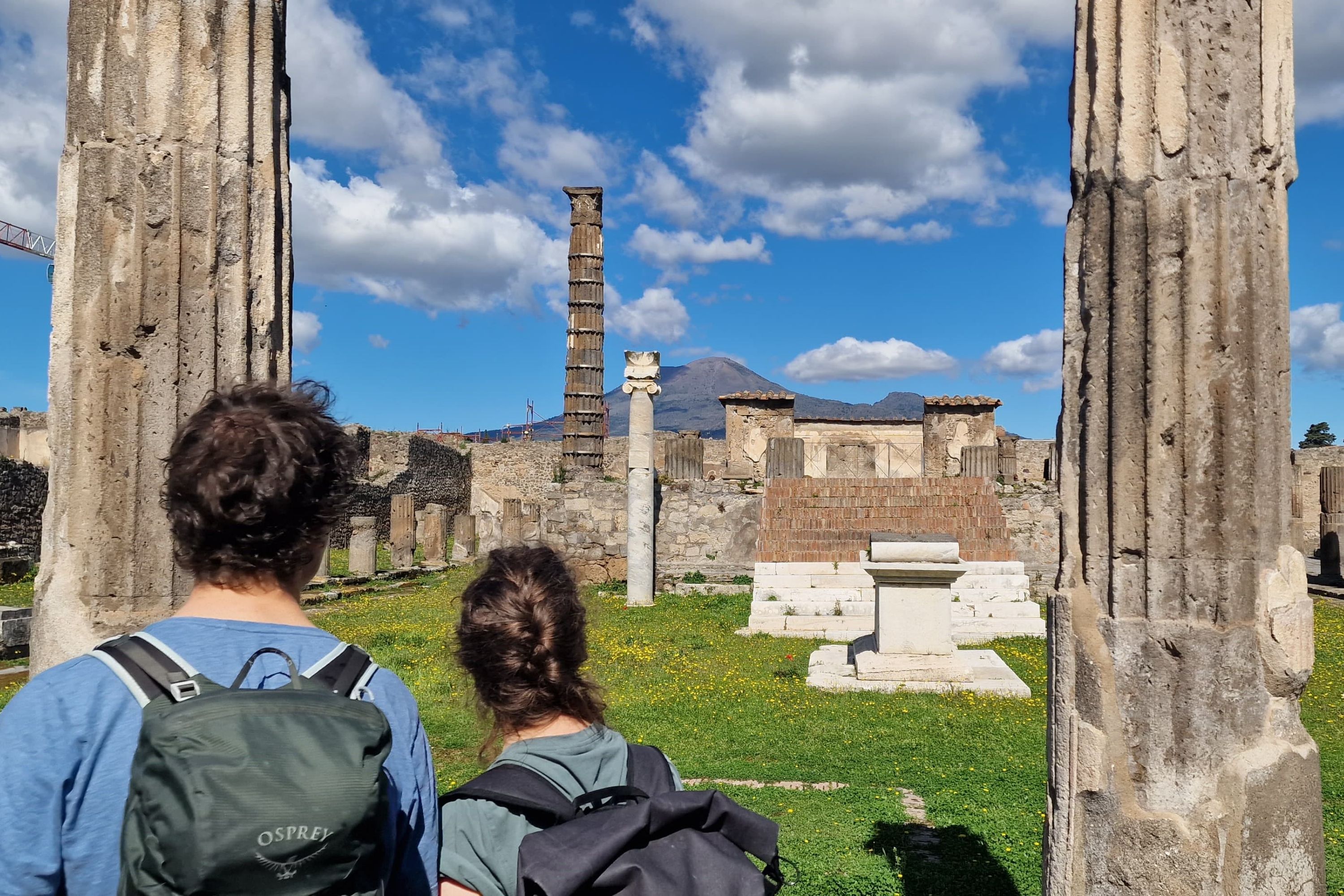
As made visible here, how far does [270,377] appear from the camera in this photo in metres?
2.98

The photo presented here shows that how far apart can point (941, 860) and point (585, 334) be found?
57.3ft

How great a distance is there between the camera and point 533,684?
1962mm

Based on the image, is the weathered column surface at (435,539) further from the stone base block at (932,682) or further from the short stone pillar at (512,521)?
the stone base block at (932,682)

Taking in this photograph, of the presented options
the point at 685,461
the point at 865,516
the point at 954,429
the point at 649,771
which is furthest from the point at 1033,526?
the point at 649,771

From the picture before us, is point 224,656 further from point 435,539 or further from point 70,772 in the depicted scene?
point 435,539

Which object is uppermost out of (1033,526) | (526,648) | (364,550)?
(526,648)

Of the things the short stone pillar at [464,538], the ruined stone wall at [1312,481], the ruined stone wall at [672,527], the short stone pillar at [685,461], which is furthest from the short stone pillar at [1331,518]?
the short stone pillar at [464,538]

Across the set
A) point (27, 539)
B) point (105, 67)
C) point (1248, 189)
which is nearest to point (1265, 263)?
point (1248, 189)

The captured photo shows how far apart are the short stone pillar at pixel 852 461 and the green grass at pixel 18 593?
1357 cm

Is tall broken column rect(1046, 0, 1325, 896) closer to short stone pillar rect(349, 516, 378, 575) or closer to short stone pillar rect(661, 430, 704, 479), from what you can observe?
short stone pillar rect(661, 430, 704, 479)

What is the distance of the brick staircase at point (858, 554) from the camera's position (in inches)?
473

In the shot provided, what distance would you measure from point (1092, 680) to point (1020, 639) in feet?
30.1

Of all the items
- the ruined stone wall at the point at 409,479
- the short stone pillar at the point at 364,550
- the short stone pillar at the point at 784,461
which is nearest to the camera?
the short stone pillar at the point at 784,461

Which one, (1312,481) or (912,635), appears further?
(1312,481)
